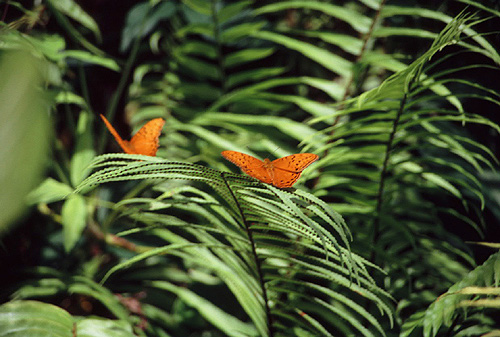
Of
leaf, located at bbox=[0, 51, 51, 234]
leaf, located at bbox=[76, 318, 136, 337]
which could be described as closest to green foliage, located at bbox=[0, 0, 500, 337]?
leaf, located at bbox=[76, 318, 136, 337]

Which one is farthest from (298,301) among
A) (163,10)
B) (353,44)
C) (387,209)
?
(163,10)

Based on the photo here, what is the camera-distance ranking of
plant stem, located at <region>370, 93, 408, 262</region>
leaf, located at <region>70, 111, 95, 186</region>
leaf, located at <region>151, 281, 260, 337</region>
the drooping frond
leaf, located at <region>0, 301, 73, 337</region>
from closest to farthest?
the drooping frond < leaf, located at <region>0, 301, 73, 337</region> < plant stem, located at <region>370, 93, 408, 262</region> < leaf, located at <region>151, 281, 260, 337</region> < leaf, located at <region>70, 111, 95, 186</region>

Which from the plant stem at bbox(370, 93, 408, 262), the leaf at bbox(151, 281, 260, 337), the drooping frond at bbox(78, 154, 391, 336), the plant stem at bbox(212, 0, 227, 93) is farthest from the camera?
the plant stem at bbox(212, 0, 227, 93)

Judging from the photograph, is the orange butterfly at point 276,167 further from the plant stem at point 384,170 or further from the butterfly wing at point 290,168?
the plant stem at point 384,170

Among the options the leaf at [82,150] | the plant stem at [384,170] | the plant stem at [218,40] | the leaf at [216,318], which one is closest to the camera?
the plant stem at [384,170]

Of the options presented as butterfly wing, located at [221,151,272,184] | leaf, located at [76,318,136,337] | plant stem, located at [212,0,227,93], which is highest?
plant stem, located at [212,0,227,93]

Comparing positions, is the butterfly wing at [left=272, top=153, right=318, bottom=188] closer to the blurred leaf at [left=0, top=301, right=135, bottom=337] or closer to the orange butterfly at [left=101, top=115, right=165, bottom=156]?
the orange butterfly at [left=101, top=115, right=165, bottom=156]

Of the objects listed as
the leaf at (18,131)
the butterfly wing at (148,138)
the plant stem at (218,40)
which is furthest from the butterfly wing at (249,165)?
the plant stem at (218,40)

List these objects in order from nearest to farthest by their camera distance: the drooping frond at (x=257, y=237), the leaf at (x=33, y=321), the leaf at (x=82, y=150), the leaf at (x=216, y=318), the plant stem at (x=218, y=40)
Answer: the drooping frond at (x=257, y=237) → the leaf at (x=33, y=321) → the leaf at (x=216, y=318) → the leaf at (x=82, y=150) → the plant stem at (x=218, y=40)
